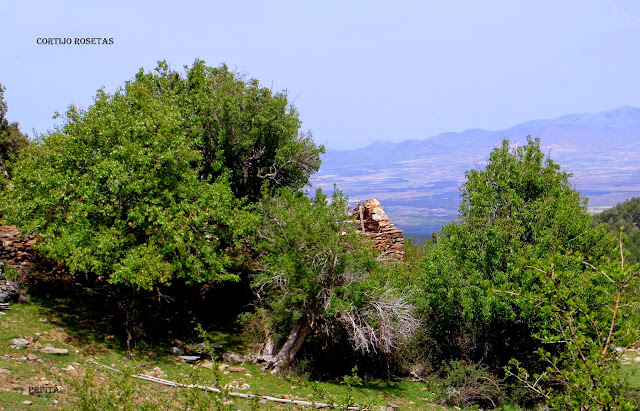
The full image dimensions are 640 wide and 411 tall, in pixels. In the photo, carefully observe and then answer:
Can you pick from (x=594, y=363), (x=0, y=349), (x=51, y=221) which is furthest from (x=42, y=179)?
(x=594, y=363)

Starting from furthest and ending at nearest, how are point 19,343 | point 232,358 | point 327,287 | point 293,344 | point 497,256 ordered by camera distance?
1. point 497,256
2. point 293,344
3. point 232,358
4. point 327,287
5. point 19,343

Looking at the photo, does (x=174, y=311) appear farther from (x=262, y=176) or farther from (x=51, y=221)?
(x=262, y=176)

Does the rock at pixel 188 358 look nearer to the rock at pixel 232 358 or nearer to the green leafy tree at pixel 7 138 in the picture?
the rock at pixel 232 358

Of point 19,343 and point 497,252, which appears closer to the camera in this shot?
point 19,343

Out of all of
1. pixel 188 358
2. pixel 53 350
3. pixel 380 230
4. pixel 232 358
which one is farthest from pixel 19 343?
pixel 380 230

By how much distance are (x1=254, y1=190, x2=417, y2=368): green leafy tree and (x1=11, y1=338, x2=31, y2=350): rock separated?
8.22 meters

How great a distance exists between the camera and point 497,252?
2241 centimetres

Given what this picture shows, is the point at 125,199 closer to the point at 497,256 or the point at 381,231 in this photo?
the point at 497,256

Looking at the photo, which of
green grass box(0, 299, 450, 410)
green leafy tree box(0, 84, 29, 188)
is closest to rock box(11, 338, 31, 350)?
green grass box(0, 299, 450, 410)

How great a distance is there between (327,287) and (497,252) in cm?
706

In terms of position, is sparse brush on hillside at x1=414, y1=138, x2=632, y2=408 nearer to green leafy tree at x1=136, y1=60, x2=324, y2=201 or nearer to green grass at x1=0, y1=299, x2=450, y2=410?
green grass at x1=0, y1=299, x2=450, y2=410

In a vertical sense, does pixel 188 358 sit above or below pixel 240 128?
below

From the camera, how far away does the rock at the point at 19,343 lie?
17672 millimetres

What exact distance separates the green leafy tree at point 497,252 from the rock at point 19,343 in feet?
48.8
